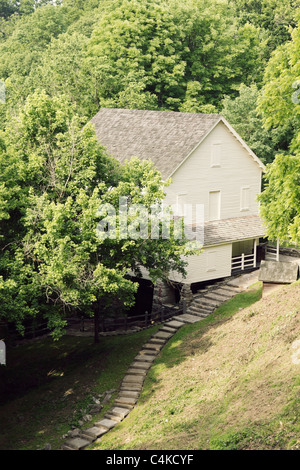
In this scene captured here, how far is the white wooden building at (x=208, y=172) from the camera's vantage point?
37.8 m

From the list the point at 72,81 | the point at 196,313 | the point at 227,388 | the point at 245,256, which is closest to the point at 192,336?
the point at 196,313

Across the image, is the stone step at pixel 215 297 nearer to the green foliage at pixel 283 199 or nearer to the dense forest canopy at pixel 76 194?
the dense forest canopy at pixel 76 194

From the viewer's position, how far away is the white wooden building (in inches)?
1490

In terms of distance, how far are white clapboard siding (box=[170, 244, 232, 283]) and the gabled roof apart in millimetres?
5546

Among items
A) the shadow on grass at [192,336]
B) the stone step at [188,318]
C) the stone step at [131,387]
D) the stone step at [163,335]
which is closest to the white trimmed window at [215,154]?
the shadow on grass at [192,336]

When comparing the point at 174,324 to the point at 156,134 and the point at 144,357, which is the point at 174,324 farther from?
the point at 156,134

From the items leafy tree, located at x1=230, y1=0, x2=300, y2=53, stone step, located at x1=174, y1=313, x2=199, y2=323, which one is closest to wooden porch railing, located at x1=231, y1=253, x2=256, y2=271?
stone step, located at x1=174, y1=313, x2=199, y2=323

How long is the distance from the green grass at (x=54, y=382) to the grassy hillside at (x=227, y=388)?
2.37 metres

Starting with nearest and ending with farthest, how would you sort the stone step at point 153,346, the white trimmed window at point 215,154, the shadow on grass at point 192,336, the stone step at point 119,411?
the stone step at point 119,411, the shadow on grass at point 192,336, the stone step at point 153,346, the white trimmed window at point 215,154

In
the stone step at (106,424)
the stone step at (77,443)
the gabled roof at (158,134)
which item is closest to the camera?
the stone step at (77,443)

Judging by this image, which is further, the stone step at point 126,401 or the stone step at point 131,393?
the stone step at point 131,393

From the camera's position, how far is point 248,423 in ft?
65.3
